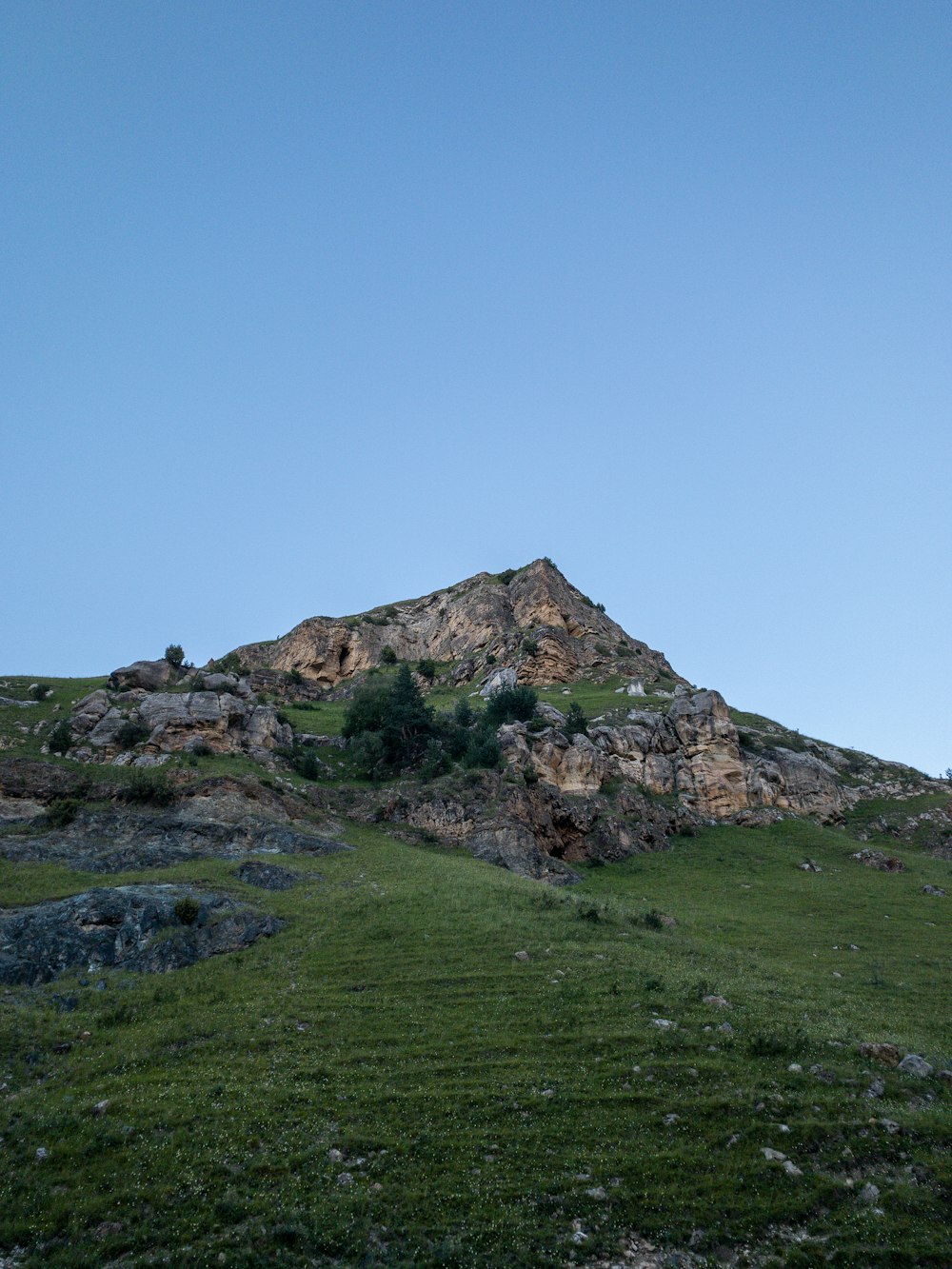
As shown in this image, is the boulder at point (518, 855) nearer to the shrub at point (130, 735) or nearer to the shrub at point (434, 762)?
the shrub at point (434, 762)

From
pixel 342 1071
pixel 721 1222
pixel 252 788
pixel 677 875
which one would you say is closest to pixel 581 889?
pixel 677 875

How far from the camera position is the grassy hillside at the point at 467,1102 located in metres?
13.8

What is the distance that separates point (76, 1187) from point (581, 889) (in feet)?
116

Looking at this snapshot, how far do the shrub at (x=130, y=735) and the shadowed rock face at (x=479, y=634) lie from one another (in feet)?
175

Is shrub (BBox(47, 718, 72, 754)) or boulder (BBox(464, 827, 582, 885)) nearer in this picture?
boulder (BBox(464, 827, 582, 885))

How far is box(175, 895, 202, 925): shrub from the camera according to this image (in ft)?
98.2

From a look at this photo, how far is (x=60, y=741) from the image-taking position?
49.9 metres

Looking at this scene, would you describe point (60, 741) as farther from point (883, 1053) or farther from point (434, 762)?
point (883, 1053)

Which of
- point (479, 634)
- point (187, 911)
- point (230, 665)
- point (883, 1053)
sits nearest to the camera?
point (883, 1053)

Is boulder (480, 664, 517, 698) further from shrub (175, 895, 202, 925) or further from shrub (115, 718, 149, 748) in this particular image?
shrub (175, 895, 202, 925)

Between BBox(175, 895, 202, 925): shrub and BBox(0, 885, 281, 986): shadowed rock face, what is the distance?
37mm

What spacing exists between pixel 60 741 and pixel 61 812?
10.2 metres

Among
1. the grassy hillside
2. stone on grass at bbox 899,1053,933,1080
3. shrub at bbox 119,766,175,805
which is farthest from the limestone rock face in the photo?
stone on grass at bbox 899,1053,933,1080

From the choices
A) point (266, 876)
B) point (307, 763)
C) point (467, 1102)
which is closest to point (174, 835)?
point (266, 876)
